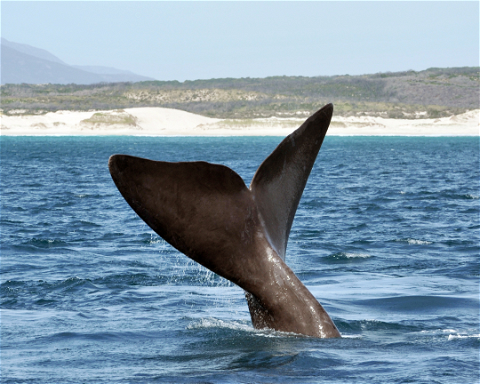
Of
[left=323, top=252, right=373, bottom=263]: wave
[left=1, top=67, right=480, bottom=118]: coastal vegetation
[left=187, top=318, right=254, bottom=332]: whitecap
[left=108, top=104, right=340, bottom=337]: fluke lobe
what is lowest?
[left=323, top=252, right=373, bottom=263]: wave

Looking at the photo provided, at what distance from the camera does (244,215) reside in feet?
17.7

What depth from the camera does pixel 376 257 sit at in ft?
37.9

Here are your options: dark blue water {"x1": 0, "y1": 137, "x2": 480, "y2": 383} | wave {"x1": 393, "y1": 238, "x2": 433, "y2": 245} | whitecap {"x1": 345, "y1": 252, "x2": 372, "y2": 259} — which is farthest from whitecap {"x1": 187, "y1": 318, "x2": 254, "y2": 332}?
wave {"x1": 393, "y1": 238, "x2": 433, "y2": 245}

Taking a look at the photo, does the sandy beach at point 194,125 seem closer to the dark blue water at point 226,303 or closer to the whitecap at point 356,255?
the dark blue water at point 226,303

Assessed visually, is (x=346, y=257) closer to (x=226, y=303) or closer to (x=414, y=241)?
(x=414, y=241)

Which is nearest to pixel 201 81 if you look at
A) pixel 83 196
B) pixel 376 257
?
pixel 83 196

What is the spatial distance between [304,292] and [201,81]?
163 metres

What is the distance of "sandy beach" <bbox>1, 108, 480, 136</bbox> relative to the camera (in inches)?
3910

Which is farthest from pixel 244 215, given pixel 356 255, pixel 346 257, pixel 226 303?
pixel 356 255

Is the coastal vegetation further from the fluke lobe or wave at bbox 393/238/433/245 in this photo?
the fluke lobe

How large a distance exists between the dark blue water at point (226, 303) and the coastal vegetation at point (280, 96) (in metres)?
98.5

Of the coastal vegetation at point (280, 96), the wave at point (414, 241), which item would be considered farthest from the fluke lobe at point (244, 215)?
the coastal vegetation at point (280, 96)

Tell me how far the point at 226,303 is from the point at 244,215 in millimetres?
3250

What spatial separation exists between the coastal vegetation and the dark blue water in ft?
323
